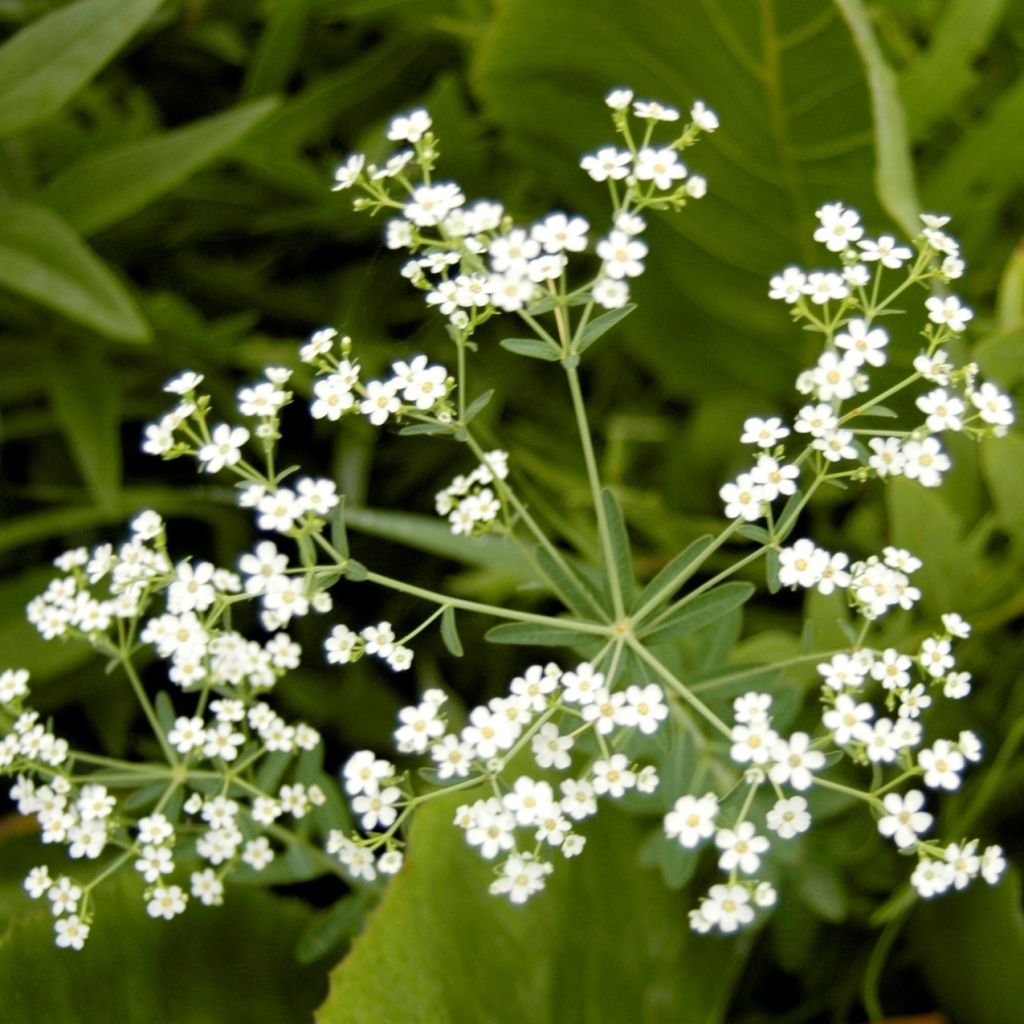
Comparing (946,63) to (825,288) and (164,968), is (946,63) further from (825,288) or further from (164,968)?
(164,968)

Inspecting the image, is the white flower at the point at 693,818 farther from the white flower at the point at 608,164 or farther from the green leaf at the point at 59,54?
the green leaf at the point at 59,54

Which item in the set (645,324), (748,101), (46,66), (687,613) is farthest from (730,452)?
(46,66)

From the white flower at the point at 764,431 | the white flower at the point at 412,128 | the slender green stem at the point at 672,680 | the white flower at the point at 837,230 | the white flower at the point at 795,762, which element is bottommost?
the white flower at the point at 795,762

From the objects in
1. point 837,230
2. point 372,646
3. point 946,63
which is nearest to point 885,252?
point 837,230

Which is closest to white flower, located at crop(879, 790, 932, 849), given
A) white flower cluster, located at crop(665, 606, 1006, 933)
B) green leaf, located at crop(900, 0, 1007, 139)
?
white flower cluster, located at crop(665, 606, 1006, 933)

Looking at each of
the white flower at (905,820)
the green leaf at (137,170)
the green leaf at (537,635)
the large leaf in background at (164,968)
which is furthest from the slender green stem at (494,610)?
the green leaf at (137,170)

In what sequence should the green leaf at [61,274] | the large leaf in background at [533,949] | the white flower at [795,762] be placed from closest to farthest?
the white flower at [795,762], the large leaf in background at [533,949], the green leaf at [61,274]

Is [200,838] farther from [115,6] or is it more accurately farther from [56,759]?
[115,6]
